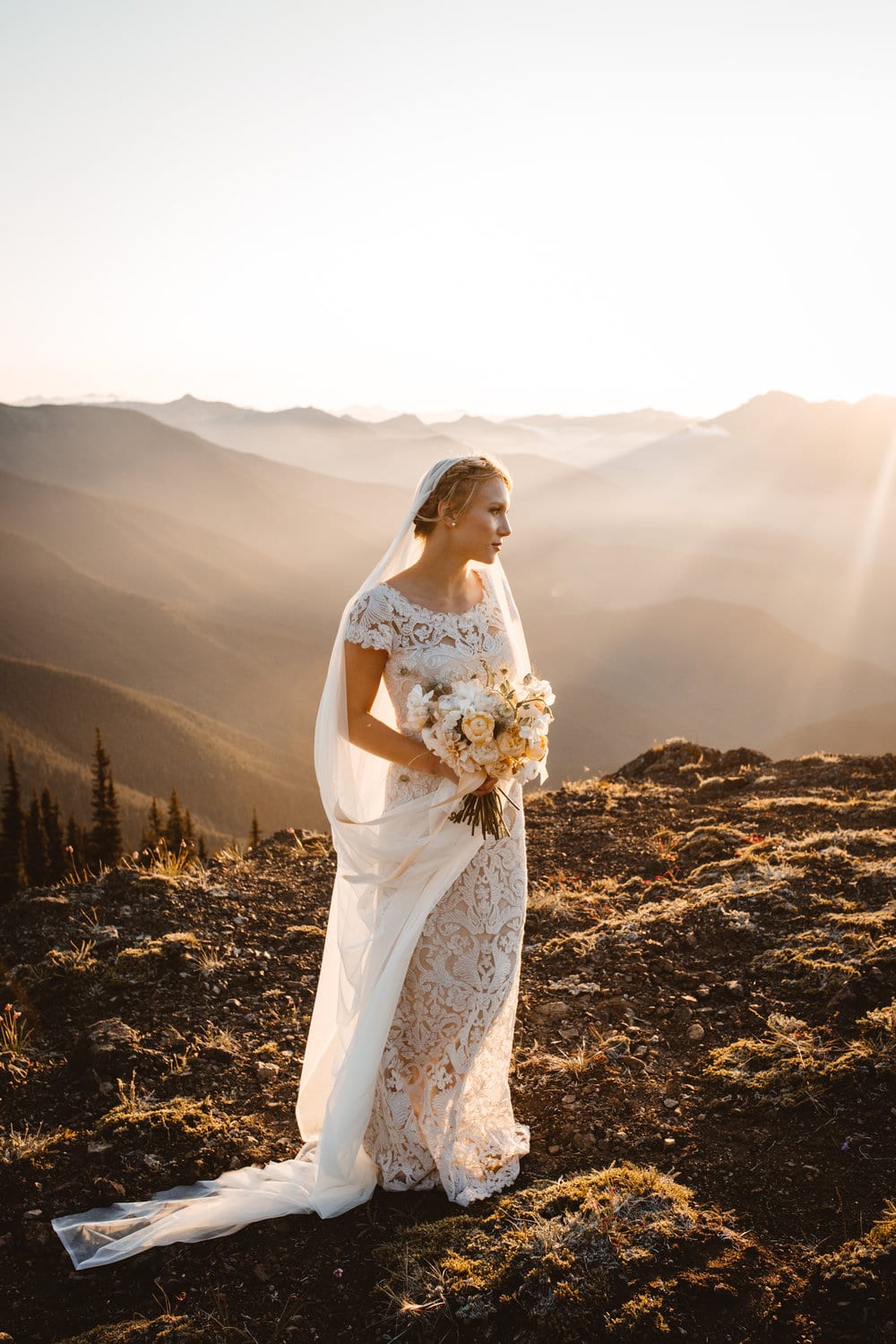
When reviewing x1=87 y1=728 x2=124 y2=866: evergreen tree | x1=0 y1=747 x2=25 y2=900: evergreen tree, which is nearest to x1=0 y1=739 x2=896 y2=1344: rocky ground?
x1=0 y1=747 x2=25 y2=900: evergreen tree

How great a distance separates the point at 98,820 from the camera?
34844mm

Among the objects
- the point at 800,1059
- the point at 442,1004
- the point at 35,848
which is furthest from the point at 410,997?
the point at 35,848

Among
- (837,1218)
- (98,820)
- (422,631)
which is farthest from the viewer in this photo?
(98,820)

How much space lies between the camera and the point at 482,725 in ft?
11.2

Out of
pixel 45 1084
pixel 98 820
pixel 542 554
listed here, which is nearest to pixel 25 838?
pixel 98 820

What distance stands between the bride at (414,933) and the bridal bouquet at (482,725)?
4.4 inches

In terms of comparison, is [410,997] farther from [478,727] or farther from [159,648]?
[159,648]

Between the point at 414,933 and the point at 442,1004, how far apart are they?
1.23 ft

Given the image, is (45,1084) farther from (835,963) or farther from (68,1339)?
(835,963)

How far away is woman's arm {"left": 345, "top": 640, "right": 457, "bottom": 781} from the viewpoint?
3.78 m

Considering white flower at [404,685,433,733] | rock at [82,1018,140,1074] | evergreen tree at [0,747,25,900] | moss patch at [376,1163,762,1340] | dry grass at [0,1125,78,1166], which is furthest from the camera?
evergreen tree at [0,747,25,900]

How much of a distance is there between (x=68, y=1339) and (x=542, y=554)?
200 m

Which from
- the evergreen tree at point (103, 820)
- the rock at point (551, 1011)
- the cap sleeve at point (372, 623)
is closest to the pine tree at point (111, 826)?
the evergreen tree at point (103, 820)

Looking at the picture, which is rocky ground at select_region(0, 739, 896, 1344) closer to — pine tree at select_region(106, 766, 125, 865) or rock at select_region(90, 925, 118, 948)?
rock at select_region(90, 925, 118, 948)
